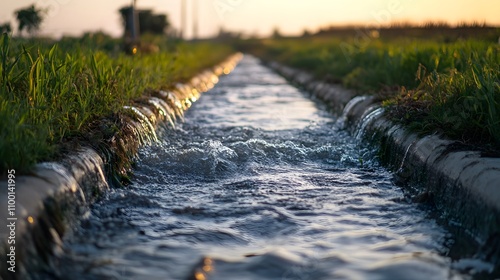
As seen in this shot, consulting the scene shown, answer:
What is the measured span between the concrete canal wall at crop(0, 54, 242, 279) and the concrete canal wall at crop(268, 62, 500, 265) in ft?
7.27

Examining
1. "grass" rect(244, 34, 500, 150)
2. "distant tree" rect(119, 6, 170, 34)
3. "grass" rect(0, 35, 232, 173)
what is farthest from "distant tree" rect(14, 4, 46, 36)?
"distant tree" rect(119, 6, 170, 34)

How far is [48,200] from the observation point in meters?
3.38

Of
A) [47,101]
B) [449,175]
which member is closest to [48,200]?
[47,101]

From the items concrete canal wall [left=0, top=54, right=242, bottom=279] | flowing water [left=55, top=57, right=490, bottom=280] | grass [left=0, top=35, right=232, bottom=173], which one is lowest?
flowing water [left=55, top=57, right=490, bottom=280]

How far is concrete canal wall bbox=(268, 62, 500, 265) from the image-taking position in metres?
3.41

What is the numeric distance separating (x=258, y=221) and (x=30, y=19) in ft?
25.1

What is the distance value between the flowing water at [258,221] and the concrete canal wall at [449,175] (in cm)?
14

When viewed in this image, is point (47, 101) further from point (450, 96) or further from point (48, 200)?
point (450, 96)

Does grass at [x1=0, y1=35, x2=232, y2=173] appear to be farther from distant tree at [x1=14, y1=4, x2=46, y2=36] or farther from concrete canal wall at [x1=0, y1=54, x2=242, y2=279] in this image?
distant tree at [x1=14, y1=4, x2=46, y2=36]

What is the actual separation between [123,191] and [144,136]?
1633 mm

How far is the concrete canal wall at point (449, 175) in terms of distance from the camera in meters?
3.41

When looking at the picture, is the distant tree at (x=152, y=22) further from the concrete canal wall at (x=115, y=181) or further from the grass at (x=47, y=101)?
the concrete canal wall at (x=115, y=181)

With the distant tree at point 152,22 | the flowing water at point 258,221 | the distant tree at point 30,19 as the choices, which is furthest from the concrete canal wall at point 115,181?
the distant tree at point 152,22

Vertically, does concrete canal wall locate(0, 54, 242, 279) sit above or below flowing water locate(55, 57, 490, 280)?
above
